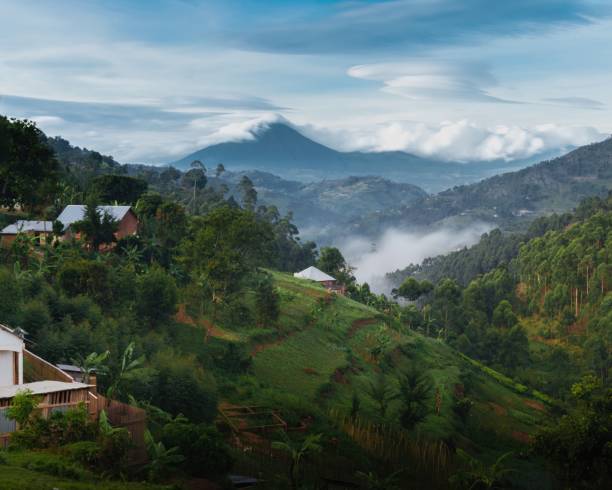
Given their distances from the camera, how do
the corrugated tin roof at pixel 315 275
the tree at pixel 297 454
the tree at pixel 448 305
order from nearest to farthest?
the tree at pixel 297 454 < the corrugated tin roof at pixel 315 275 < the tree at pixel 448 305

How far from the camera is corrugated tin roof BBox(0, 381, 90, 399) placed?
70.2ft

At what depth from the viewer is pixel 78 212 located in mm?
59219

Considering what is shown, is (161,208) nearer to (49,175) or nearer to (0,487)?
(49,175)

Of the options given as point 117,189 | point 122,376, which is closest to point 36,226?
point 117,189

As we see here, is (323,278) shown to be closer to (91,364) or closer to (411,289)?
(411,289)

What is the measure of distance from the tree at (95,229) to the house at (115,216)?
14.5ft

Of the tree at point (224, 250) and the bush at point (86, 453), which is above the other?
the tree at point (224, 250)

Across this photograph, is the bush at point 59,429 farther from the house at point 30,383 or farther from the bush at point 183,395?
the bush at point 183,395

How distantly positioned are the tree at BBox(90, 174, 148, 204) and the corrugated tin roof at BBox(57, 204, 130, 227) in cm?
869

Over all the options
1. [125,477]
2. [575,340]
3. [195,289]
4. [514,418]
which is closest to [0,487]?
[125,477]

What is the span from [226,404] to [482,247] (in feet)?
487

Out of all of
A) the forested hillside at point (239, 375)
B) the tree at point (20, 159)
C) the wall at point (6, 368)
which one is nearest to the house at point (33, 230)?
the forested hillside at point (239, 375)

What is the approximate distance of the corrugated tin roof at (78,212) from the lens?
58.3 meters

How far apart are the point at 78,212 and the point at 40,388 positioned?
38694mm
